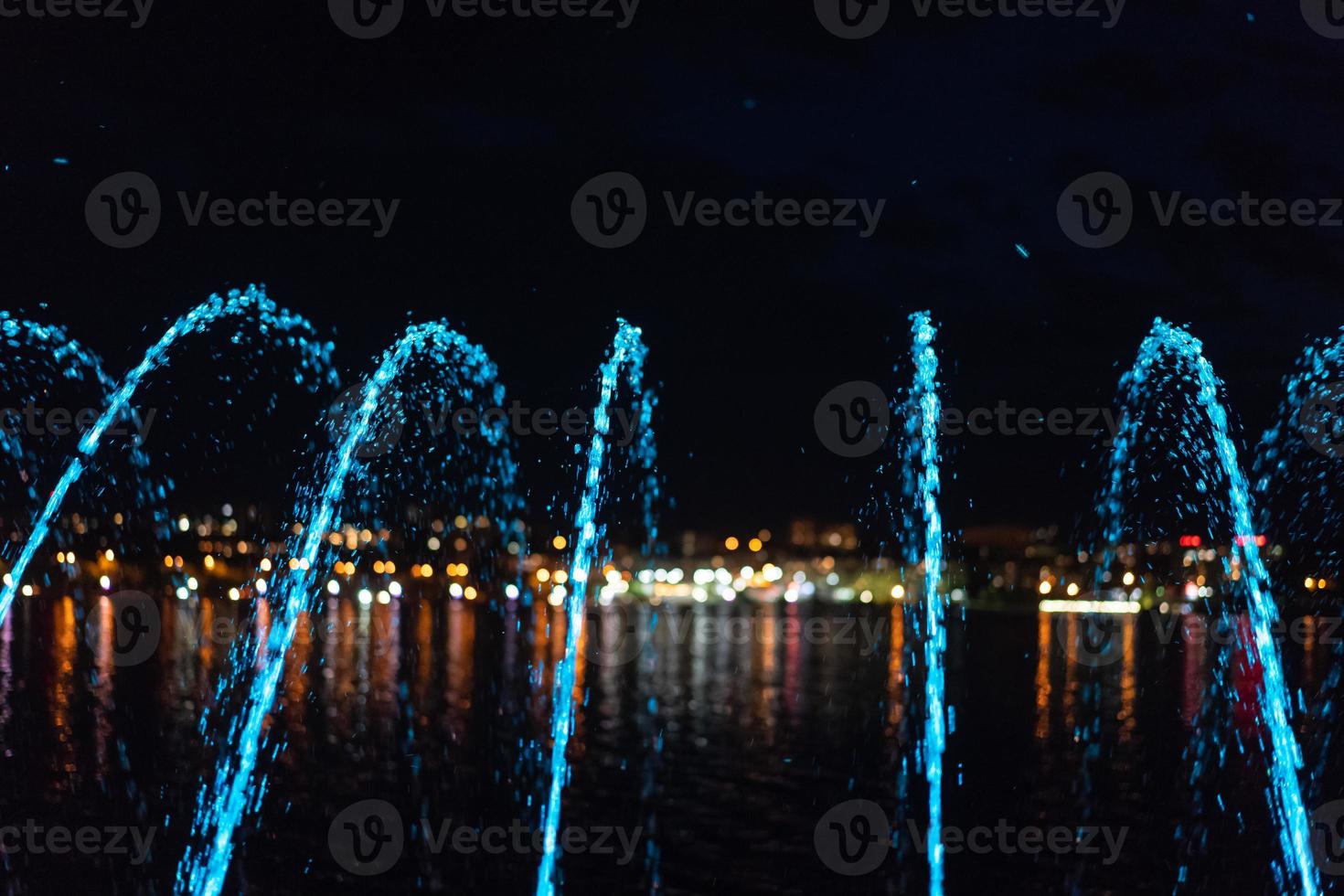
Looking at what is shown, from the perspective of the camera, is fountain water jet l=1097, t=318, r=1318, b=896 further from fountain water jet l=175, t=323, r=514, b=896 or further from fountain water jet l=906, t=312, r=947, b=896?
fountain water jet l=175, t=323, r=514, b=896

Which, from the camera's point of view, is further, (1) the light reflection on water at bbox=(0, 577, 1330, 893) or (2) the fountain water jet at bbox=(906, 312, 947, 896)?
(2) the fountain water jet at bbox=(906, 312, 947, 896)

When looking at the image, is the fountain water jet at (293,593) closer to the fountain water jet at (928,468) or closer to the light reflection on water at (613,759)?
the light reflection on water at (613,759)

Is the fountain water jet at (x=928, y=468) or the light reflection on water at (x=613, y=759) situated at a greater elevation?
the fountain water jet at (x=928, y=468)

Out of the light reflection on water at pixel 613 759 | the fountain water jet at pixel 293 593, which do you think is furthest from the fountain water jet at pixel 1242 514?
the fountain water jet at pixel 293 593

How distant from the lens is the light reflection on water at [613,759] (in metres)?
13.9

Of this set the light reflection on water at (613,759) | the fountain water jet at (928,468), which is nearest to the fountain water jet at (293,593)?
the light reflection on water at (613,759)

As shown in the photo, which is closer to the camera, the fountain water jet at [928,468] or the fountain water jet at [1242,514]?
the fountain water jet at [1242,514]

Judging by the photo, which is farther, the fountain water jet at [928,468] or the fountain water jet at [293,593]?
the fountain water jet at [928,468]

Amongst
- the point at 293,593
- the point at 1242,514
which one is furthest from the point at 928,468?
the point at 293,593

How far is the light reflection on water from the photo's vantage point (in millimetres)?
13906

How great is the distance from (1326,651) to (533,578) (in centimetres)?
11288

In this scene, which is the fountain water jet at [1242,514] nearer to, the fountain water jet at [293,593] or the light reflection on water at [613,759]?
the light reflection on water at [613,759]

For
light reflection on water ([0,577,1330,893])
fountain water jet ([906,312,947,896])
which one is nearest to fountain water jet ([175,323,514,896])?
light reflection on water ([0,577,1330,893])

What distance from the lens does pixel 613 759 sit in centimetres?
2064
